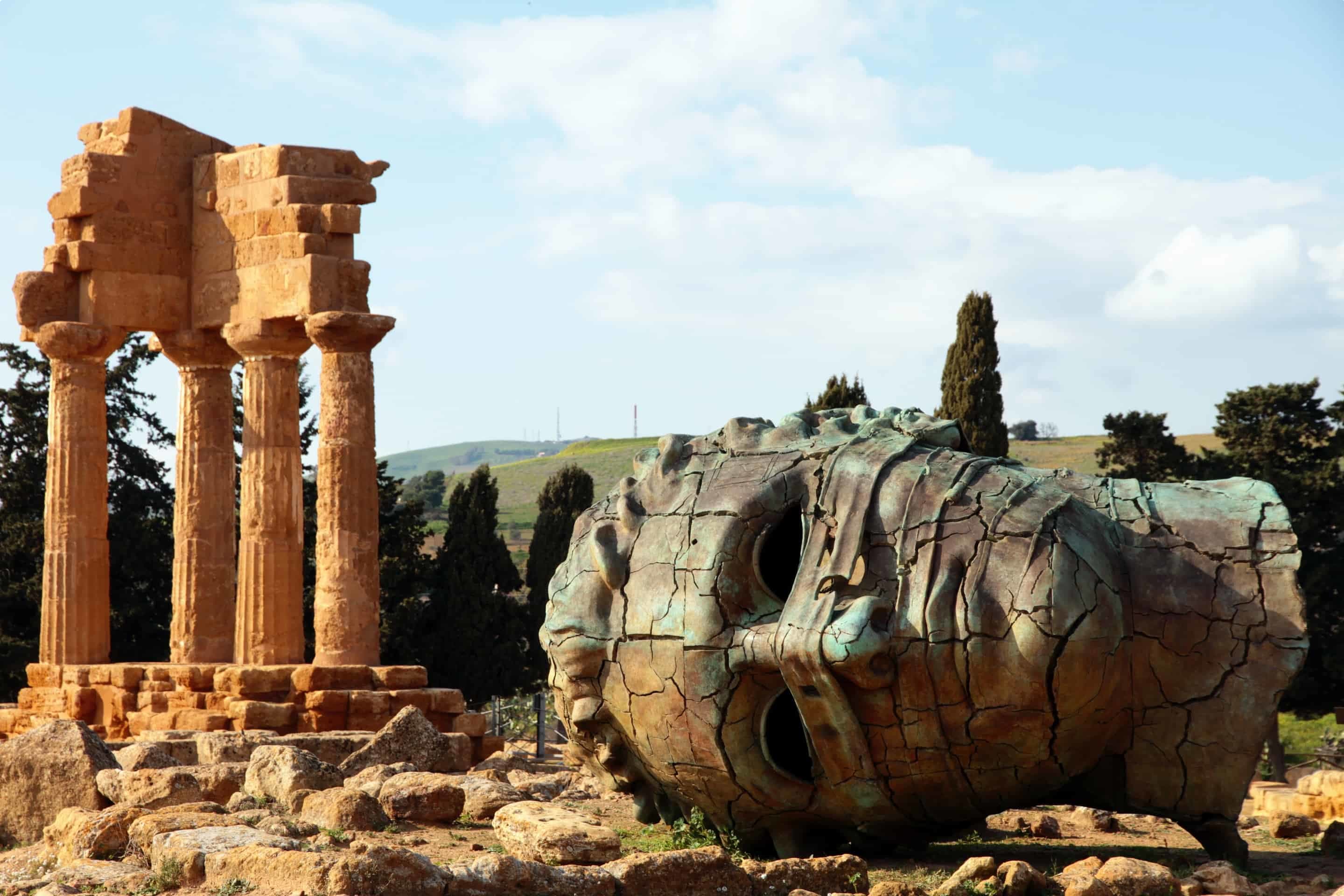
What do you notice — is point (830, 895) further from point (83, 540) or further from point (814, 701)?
point (83, 540)

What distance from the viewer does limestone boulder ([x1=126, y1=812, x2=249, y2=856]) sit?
8320 mm

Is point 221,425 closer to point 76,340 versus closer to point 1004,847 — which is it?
point 76,340

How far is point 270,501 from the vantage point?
781 inches

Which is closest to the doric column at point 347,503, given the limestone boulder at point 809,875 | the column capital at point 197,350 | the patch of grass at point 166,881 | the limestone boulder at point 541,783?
the column capital at point 197,350

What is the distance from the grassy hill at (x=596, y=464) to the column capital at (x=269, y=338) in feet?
101

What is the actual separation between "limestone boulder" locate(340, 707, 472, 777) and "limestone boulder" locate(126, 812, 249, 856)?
3683 millimetres

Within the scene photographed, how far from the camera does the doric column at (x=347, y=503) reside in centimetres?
1891

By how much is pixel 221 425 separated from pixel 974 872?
16.2m

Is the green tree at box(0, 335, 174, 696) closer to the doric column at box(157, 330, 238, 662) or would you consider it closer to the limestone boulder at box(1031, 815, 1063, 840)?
the doric column at box(157, 330, 238, 662)

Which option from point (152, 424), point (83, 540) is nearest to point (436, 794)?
point (83, 540)

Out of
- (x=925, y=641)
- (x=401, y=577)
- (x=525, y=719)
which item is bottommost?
(x=525, y=719)

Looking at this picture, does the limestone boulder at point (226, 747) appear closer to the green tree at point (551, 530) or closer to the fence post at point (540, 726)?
the fence post at point (540, 726)

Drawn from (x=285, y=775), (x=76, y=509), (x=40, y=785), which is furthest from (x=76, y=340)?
(x=285, y=775)

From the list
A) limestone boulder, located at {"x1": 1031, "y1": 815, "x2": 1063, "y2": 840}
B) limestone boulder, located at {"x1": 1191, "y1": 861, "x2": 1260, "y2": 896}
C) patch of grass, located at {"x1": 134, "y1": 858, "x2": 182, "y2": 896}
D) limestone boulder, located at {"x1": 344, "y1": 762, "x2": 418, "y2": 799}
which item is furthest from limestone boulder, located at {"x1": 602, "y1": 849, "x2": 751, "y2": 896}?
limestone boulder, located at {"x1": 1031, "y1": 815, "x2": 1063, "y2": 840}
